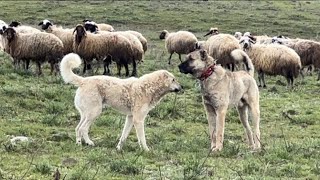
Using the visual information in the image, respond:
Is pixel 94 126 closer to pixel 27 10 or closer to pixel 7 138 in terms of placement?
pixel 7 138

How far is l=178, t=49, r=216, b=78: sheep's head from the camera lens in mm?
11602

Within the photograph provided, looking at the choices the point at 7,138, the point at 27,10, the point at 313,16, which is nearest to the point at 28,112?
the point at 7,138

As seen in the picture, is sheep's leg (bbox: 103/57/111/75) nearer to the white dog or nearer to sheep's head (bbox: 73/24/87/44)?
sheep's head (bbox: 73/24/87/44)

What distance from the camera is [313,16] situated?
55.6 meters

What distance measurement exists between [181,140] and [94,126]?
208 centimetres

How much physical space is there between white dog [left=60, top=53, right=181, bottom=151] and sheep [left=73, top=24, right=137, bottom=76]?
10965 millimetres

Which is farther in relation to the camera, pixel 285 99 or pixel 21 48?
pixel 21 48

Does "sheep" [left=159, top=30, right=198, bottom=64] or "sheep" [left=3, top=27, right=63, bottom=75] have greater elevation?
"sheep" [left=3, top=27, right=63, bottom=75]

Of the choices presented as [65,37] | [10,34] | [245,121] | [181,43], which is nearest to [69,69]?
[245,121]

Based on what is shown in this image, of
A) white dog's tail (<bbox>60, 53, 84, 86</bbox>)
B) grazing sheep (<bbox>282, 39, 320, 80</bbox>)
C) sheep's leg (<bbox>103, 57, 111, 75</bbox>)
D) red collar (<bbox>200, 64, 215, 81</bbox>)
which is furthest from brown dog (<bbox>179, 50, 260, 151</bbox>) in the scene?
grazing sheep (<bbox>282, 39, 320, 80</bbox>)

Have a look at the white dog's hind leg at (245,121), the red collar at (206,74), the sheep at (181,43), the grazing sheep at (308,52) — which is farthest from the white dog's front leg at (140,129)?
the sheep at (181,43)

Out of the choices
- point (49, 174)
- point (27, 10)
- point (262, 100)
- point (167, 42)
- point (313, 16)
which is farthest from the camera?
point (313, 16)

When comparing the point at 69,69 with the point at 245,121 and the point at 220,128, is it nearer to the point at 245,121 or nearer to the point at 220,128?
the point at 220,128

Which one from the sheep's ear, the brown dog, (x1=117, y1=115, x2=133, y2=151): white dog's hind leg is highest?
the sheep's ear
